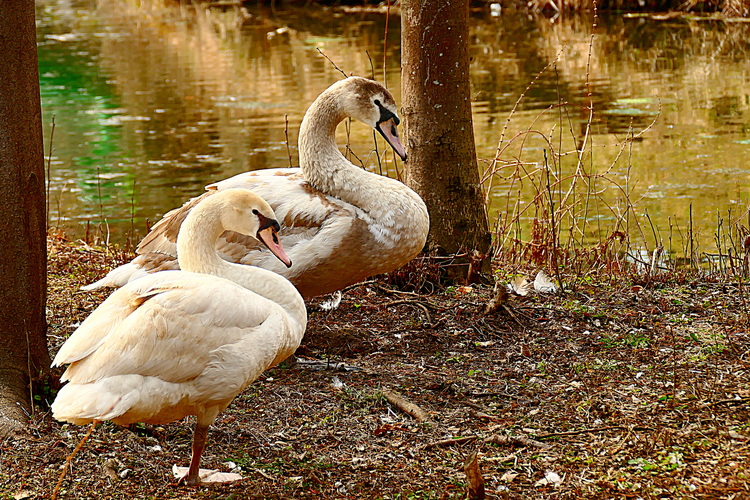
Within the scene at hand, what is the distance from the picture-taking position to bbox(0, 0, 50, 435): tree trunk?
420 cm

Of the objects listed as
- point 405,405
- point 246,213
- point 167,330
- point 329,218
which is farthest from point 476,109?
point 167,330

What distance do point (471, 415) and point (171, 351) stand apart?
1.57 metres

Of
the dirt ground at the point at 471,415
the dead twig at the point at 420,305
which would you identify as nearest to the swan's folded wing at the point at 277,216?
the dirt ground at the point at 471,415

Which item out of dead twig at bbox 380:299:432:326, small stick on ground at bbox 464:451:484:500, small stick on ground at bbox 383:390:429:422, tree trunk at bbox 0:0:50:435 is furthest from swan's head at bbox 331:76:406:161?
small stick on ground at bbox 464:451:484:500

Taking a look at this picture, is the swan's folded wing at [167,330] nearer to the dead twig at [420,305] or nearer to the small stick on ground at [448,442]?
the small stick on ground at [448,442]

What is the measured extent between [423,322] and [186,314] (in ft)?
7.50

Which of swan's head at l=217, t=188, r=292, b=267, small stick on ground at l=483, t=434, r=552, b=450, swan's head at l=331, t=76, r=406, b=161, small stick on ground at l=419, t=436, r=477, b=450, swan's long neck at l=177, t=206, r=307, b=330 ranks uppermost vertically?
swan's head at l=331, t=76, r=406, b=161

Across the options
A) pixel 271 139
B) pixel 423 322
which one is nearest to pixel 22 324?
pixel 423 322

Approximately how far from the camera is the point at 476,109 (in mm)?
14234

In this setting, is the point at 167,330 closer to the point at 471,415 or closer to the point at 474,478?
the point at 474,478

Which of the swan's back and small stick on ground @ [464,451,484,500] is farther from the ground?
the swan's back

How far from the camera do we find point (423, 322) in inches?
223

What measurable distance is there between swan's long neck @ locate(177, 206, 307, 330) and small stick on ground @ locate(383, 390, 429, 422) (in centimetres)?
73

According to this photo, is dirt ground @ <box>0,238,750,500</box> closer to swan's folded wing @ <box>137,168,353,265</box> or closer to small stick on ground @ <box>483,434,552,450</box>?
small stick on ground @ <box>483,434,552,450</box>
